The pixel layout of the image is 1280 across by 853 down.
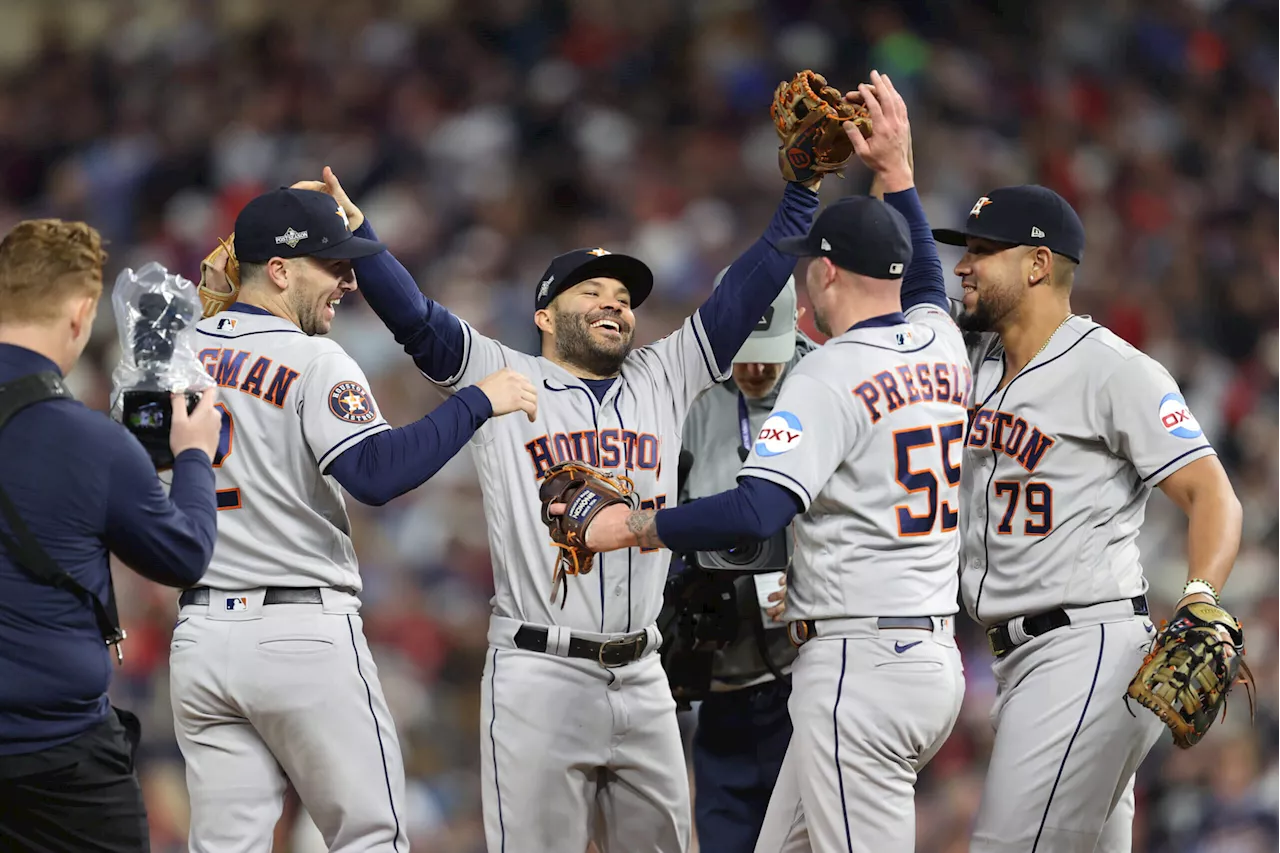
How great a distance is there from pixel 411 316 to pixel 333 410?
52 centimetres

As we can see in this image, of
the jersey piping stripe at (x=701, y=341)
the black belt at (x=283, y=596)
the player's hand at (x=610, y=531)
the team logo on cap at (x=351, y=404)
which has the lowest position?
the black belt at (x=283, y=596)

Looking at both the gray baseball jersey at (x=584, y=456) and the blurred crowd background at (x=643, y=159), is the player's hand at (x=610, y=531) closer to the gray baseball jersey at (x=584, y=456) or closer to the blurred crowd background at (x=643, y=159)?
the gray baseball jersey at (x=584, y=456)

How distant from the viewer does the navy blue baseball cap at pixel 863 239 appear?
375 cm

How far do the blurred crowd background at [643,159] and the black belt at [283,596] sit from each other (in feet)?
10.6

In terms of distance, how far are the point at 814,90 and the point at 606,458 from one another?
1.23m

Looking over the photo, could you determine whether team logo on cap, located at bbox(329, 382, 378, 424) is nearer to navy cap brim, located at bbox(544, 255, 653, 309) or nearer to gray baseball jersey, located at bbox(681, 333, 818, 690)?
navy cap brim, located at bbox(544, 255, 653, 309)

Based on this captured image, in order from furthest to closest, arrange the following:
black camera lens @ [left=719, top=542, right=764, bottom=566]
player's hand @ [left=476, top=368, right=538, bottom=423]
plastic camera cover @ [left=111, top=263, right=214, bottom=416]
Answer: black camera lens @ [left=719, top=542, right=764, bottom=566]
player's hand @ [left=476, top=368, right=538, bottom=423]
plastic camera cover @ [left=111, top=263, right=214, bottom=416]

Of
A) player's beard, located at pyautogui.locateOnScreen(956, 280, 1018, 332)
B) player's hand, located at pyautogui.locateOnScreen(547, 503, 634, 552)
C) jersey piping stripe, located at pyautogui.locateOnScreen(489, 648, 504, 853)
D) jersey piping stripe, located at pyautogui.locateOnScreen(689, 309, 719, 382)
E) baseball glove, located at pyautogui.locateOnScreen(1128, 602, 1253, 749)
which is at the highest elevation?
player's beard, located at pyautogui.locateOnScreen(956, 280, 1018, 332)

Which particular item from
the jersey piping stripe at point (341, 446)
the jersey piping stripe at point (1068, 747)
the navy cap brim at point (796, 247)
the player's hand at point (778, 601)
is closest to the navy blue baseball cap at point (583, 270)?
the navy cap brim at point (796, 247)

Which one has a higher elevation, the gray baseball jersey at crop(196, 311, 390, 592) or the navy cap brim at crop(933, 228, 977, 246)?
the navy cap brim at crop(933, 228, 977, 246)

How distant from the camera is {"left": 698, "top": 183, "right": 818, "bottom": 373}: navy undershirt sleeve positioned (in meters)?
4.27

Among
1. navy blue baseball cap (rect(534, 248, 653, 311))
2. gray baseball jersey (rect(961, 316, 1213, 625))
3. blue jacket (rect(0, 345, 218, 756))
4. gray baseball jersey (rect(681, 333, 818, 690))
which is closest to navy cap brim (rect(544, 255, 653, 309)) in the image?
navy blue baseball cap (rect(534, 248, 653, 311))

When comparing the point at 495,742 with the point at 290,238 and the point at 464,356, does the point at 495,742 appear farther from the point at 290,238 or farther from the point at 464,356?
the point at 290,238

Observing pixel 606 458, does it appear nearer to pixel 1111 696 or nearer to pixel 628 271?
pixel 628 271
